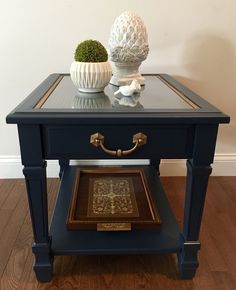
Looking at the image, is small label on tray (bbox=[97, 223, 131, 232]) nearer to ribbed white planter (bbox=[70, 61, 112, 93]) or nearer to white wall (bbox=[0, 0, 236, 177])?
ribbed white planter (bbox=[70, 61, 112, 93])

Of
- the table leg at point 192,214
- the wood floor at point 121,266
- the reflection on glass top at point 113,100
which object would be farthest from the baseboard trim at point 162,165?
the table leg at point 192,214

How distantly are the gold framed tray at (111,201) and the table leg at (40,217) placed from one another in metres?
0.15

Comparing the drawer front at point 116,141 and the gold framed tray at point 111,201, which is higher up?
the drawer front at point 116,141

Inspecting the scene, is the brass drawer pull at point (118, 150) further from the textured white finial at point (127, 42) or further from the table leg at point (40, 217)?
the textured white finial at point (127, 42)

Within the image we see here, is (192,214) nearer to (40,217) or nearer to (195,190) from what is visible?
(195,190)

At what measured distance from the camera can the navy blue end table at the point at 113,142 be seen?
2.79 ft

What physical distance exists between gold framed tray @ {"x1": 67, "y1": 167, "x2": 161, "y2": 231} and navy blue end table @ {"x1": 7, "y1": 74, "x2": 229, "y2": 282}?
47mm

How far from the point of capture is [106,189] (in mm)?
1333

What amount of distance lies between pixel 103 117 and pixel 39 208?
363 millimetres

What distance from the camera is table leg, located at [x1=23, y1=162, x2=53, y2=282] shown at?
35.7 inches

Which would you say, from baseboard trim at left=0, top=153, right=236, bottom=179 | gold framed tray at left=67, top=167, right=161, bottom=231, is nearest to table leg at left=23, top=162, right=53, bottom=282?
gold framed tray at left=67, top=167, right=161, bottom=231

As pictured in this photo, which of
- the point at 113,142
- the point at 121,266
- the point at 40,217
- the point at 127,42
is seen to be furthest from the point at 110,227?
the point at 127,42

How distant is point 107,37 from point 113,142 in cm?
80

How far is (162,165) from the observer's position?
177cm
